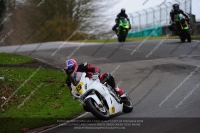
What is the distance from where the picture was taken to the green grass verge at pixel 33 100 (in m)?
12.1

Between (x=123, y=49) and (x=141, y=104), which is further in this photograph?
(x=123, y=49)

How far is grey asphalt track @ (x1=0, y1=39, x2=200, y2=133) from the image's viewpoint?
9.86 metres

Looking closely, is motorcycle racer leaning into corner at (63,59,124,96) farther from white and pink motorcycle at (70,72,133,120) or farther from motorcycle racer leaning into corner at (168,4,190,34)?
motorcycle racer leaning into corner at (168,4,190,34)

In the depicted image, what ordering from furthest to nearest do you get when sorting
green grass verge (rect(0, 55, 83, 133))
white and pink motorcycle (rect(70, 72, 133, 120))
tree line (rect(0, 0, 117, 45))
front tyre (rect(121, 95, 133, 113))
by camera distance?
tree line (rect(0, 0, 117, 45))
green grass verge (rect(0, 55, 83, 133))
front tyre (rect(121, 95, 133, 113))
white and pink motorcycle (rect(70, 72, 133, 120))

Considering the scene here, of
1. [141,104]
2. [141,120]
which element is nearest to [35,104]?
[141,104]

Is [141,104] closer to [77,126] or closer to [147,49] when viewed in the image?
[77,126]

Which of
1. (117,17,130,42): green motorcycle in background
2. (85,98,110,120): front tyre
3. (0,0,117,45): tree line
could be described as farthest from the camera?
(0,0,117,45): tree line

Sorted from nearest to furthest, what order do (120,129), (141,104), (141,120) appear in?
(120,129), (141,120), (141,104)

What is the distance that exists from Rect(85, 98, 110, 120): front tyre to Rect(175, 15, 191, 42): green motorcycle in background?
14644 millimetres

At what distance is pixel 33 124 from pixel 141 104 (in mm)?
3010

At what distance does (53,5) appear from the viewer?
161ft

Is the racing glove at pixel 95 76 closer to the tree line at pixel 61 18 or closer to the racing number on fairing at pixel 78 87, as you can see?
the racing number on fairing at pixel 78 87

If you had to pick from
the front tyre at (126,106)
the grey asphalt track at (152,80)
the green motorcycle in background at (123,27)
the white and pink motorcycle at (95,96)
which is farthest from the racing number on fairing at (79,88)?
→ the green motorcycle in background at (123,27)

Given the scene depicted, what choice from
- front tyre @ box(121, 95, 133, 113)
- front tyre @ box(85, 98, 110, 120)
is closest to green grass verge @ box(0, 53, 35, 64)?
front tyre @ box(121, 95, 133, 113)
